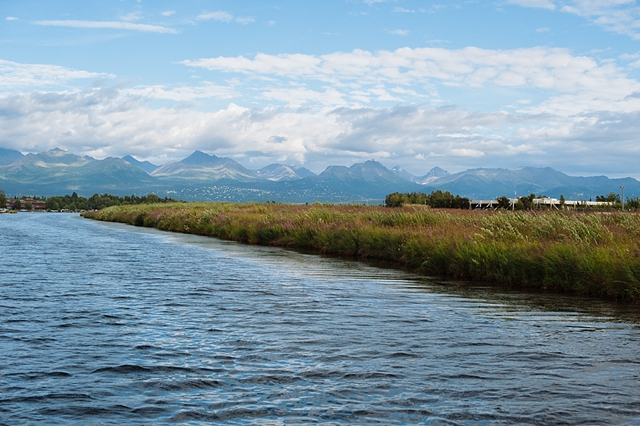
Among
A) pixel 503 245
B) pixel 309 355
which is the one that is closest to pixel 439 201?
pixel 503 245

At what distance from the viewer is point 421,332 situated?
12.1m

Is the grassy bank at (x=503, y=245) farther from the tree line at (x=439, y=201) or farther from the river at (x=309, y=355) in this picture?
→ the tree line at (x=439, y=201)

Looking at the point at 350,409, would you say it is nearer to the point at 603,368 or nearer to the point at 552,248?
the point at 603,368

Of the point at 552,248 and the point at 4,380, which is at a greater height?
the point at 552,248

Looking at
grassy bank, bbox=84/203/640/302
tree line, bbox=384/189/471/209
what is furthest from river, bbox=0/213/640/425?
tree line, bbox=384/189/471/209

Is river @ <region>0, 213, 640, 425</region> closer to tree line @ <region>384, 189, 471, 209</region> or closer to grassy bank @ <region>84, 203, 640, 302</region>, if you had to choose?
grassy bank @ <region>84, 203, 640, 302</region>

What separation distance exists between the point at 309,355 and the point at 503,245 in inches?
512

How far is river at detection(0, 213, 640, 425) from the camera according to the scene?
303 inches

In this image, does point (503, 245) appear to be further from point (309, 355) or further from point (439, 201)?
point (439, 201)

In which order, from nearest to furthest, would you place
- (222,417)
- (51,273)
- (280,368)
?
(222,417) → (280,368) → (51,273)

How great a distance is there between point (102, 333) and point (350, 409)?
20.7 ft

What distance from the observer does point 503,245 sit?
21.3 metres

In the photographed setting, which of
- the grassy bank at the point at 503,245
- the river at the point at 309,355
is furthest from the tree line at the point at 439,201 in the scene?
the river at the point at 309,355

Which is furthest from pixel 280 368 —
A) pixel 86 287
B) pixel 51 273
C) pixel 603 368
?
pixel 51 273
